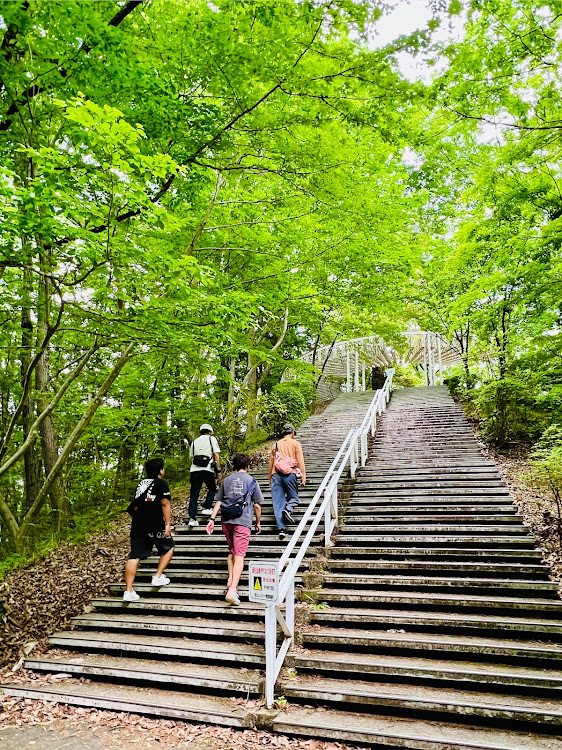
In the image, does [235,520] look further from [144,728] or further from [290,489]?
[144,728]

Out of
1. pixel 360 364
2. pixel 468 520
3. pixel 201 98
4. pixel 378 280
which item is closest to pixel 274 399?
pixel 378 280

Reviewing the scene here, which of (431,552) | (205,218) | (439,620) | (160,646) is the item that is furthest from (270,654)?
(205,218)

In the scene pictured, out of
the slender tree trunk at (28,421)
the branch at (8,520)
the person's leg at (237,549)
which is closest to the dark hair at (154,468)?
the person's leg at (237,549)

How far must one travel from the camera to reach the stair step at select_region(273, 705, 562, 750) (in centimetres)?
323

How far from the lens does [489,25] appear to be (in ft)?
17.2

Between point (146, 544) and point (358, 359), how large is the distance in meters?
13.8

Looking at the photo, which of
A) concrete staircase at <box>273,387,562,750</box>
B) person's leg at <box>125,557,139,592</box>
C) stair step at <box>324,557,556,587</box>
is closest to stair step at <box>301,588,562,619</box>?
concrete staircase at <box>273,387,562,750</box>

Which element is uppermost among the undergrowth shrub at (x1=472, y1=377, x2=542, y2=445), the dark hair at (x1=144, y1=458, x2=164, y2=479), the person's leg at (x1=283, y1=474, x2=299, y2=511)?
the undergrowth shrub at (x1=472, y1=377, x2=542, y2=445)

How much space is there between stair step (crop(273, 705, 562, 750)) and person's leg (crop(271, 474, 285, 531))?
3083 mm

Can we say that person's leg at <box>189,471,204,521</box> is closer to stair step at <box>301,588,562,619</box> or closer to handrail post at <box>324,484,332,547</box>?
handrail post at <box>324,484,332,547</box>

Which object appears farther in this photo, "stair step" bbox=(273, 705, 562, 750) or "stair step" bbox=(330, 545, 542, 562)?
"stair step" bbox=(330, 545, 542, 562)

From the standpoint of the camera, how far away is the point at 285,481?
6.77 m

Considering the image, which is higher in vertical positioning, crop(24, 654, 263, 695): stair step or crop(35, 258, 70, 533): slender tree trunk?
crop(35, 258, 70, 533): slender tree trunk

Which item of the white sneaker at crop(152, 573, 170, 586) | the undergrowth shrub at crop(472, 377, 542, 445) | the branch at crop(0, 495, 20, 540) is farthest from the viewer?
the undergrowth shrub at crop(472, 377, 542, 445)
